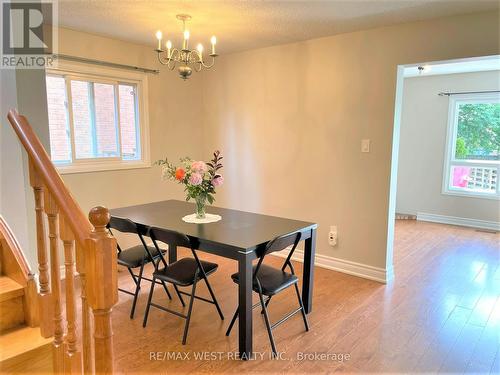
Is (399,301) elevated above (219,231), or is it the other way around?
(219,231)

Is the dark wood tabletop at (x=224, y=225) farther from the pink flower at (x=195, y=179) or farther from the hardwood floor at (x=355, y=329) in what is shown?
the hardwood floor at (x=355, y=329)

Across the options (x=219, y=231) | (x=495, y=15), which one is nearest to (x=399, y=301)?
(x=219, y=231)

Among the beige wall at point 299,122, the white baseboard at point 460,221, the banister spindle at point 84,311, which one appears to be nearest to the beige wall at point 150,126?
the beige wall at point 299,122

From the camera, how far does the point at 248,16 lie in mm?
2967

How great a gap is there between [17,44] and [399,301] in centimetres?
327

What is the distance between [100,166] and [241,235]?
79.6 inches

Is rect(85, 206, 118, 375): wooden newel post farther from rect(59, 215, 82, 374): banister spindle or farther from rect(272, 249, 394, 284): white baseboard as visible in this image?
rect(272, 249, 394, 284): white baseboard

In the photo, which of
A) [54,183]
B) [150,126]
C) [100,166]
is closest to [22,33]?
[54,183]

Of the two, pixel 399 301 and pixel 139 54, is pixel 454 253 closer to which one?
pixel 399 301

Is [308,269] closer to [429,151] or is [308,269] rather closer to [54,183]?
[54,183]

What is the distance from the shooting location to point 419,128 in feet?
19.9

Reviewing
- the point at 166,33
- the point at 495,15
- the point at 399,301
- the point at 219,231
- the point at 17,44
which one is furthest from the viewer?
the point at 166,33

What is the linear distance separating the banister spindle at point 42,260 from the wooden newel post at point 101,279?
467 mm

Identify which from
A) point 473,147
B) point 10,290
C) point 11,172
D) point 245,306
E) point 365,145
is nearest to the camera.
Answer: point 10,290
